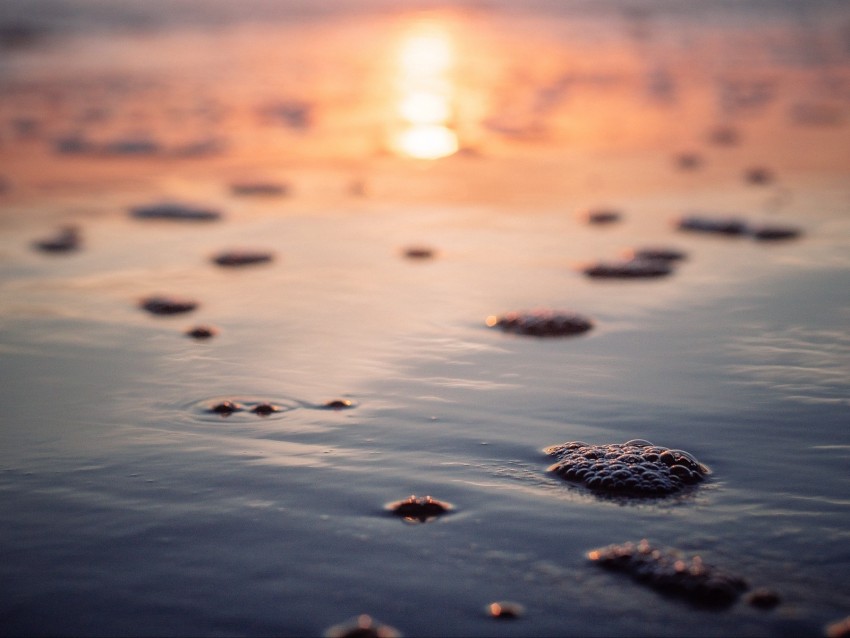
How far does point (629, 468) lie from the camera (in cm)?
466

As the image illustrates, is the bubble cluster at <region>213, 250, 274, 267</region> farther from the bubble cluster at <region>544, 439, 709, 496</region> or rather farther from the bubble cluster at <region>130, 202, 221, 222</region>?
the bubble cluster at <region>544, 439, 709, 496</region>

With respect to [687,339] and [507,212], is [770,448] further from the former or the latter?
[507,212]

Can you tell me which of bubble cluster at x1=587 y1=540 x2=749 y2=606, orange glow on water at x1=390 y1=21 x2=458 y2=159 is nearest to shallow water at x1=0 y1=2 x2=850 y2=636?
bubble cluster at x1=587 y1=540 x2=749 y2=606

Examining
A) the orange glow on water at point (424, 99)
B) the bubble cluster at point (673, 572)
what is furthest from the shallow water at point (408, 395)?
the orange glow on water at point (424, 99)

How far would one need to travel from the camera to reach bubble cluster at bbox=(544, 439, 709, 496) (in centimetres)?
457

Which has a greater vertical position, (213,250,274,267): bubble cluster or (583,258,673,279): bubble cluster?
(213,250,274,267): bubble cluster

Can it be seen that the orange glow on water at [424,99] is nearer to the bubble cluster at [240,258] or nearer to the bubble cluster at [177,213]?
the bubble cluster at [177,213]

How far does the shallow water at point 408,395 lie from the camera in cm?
376

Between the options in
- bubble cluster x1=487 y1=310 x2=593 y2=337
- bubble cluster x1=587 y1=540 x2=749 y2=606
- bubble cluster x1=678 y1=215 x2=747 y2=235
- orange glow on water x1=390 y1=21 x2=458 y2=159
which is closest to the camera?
bubble cluster x1=587 y1=540 x2=749 y2=606

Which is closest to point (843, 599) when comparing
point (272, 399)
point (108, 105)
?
point (272, 399)

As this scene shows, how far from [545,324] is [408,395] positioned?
175cm

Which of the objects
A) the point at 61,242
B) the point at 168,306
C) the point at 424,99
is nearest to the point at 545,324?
the point at 168,306

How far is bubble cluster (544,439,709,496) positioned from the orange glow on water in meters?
12.2

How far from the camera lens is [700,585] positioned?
3674 mm
